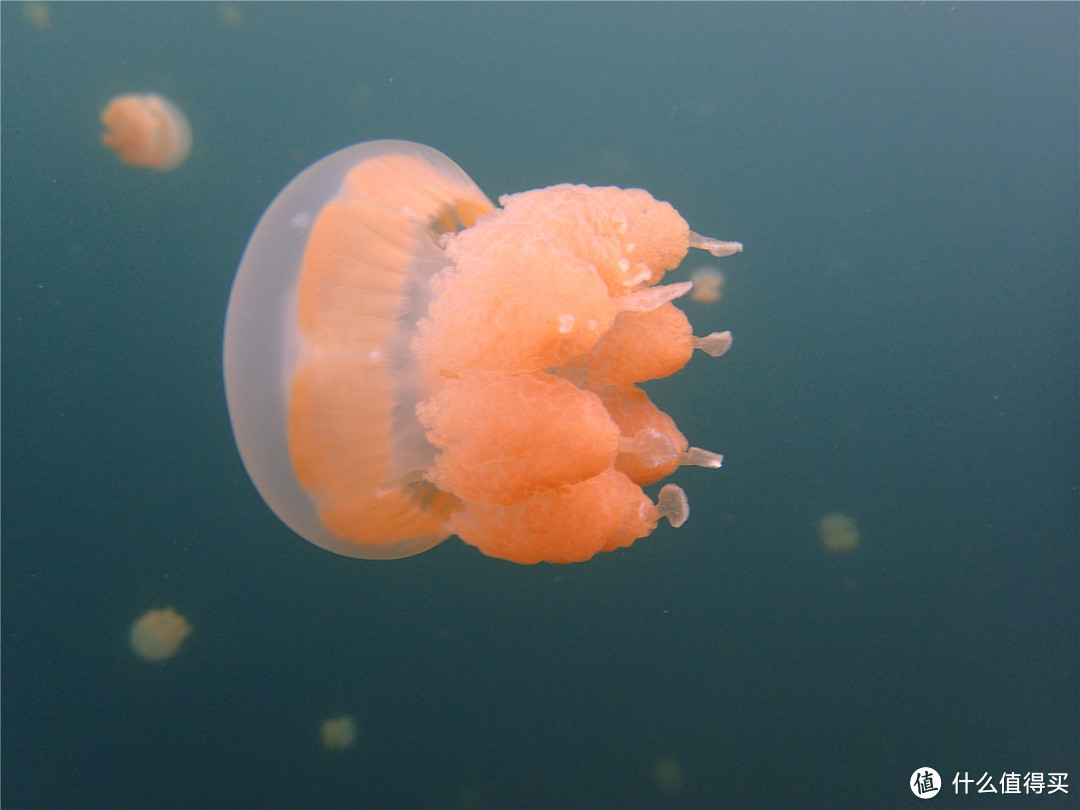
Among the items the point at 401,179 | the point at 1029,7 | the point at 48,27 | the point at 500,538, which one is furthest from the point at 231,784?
the point at 1029,7

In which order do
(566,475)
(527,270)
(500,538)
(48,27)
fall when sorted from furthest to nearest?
(48,27), (500,538), (566,475), (527,270)

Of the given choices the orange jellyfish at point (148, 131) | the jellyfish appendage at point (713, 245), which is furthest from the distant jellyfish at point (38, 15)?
the jellyfish appendage at point (713, 245)

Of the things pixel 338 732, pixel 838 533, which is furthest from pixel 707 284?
pixel 338 732

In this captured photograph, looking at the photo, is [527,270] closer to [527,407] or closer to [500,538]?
[527,407]

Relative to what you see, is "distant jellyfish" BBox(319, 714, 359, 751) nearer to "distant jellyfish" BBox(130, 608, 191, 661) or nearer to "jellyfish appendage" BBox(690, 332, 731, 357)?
"distant jellyfish" BBox(130, 608, 191, 661)

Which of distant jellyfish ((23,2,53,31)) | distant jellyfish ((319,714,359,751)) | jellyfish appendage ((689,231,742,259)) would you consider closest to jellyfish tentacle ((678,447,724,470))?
jellyfish appendage ((689,231,742,259))

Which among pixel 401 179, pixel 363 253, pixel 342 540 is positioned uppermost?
pixel 401 179

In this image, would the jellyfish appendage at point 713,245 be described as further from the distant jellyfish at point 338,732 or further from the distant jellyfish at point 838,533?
the distant jellyfish at point 338,732

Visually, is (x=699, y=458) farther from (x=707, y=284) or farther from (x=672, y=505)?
(x=707, y=284)
